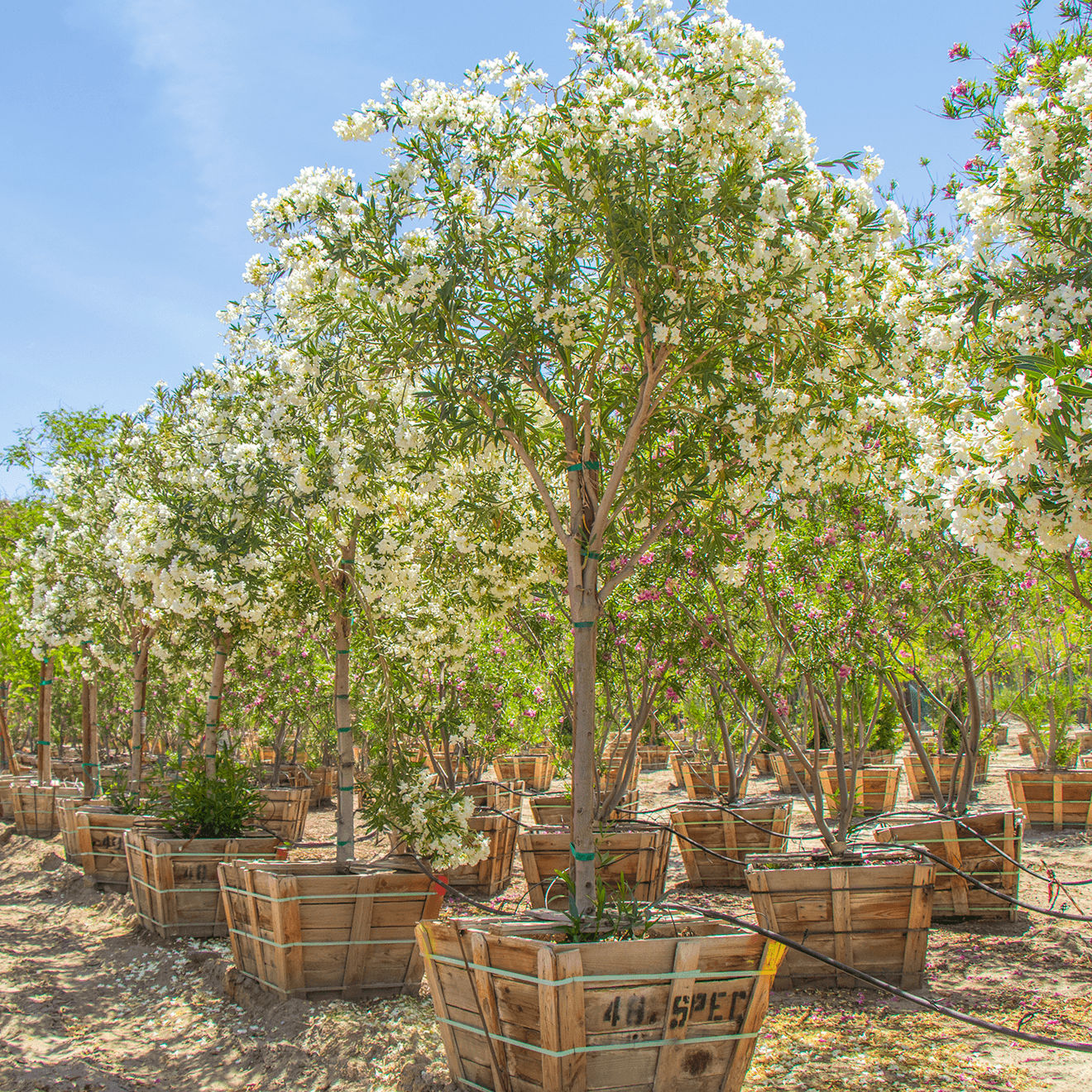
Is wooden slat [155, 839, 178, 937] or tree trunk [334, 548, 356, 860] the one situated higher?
tree trunk [334, 548, 356, 860]

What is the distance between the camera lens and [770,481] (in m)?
4.94

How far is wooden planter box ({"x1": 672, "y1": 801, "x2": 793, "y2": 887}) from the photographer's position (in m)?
9.76

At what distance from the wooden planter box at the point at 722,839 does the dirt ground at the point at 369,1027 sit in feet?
7.33

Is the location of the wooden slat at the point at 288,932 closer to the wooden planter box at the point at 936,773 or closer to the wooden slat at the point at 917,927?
the wooden slat at the point at 917,927

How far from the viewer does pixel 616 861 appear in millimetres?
8188

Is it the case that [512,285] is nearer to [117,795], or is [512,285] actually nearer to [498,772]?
[117,795]

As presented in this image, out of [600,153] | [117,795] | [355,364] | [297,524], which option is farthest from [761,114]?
[117,795]

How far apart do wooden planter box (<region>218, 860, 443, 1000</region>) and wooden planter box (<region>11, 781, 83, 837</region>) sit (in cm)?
1081

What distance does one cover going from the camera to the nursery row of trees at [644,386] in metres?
4.11

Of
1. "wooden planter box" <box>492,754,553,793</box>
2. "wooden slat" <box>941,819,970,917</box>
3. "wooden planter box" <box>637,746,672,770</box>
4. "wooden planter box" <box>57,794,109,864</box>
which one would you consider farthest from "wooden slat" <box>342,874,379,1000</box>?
"wooden planter box" <box>637,746,672,770</box>

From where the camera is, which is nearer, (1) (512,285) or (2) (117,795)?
(1) (512,285)

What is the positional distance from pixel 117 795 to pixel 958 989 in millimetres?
9048

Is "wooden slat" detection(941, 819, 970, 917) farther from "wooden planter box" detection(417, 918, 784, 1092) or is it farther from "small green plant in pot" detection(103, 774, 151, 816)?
"small green plant in pot" detection(103, 774, 151, 816)

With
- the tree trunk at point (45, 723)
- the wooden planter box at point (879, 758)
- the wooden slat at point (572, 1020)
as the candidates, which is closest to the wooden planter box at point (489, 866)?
the wooden slat at point (572, 1020)
